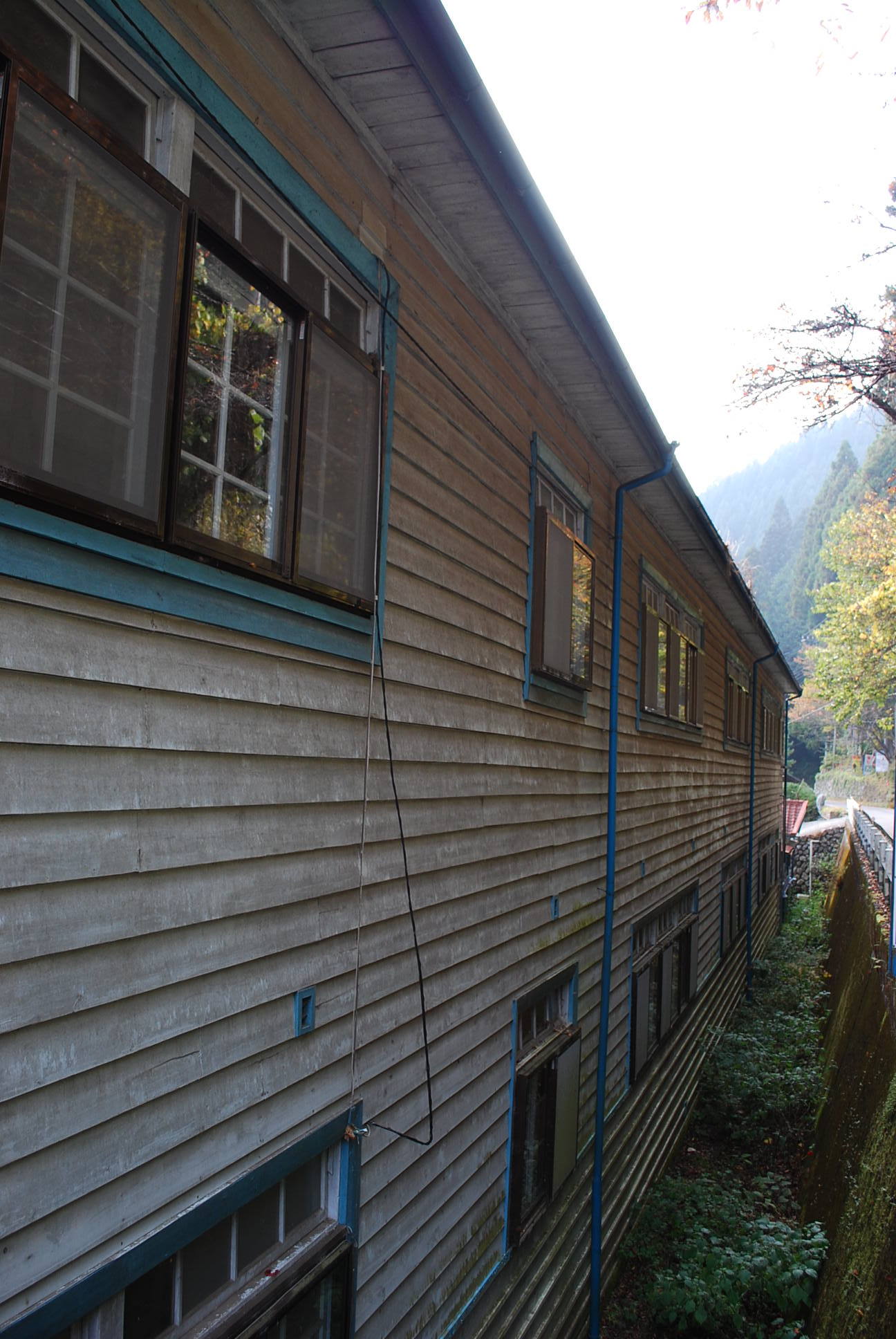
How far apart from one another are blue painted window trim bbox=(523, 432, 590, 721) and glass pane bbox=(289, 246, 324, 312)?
2.35 metres

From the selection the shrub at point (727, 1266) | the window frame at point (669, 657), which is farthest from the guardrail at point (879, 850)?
the shrub at point (727, 1266)

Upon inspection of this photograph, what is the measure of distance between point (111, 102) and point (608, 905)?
595cm

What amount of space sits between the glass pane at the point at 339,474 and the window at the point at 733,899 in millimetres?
11758

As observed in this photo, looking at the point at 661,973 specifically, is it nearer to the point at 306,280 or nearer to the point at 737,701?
the point at 306,280

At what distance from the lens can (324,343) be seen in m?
3.10

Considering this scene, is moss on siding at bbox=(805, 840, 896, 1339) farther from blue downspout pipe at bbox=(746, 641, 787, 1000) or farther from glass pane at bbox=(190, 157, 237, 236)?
glass pane at bbox=(190, 157, 237, 236)

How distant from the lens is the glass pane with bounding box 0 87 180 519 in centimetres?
196

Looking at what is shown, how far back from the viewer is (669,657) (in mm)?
9508

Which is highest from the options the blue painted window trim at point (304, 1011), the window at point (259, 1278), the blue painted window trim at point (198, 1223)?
the blue painted window trim at point (304, 1011)

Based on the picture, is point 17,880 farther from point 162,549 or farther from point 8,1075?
point 162,549

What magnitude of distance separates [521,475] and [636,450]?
213cm

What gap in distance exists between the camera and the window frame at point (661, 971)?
786 cm

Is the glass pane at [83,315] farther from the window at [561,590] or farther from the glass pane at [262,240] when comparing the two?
the window at [561,590]

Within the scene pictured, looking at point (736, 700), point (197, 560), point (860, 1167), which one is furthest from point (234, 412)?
point (736, 700)
